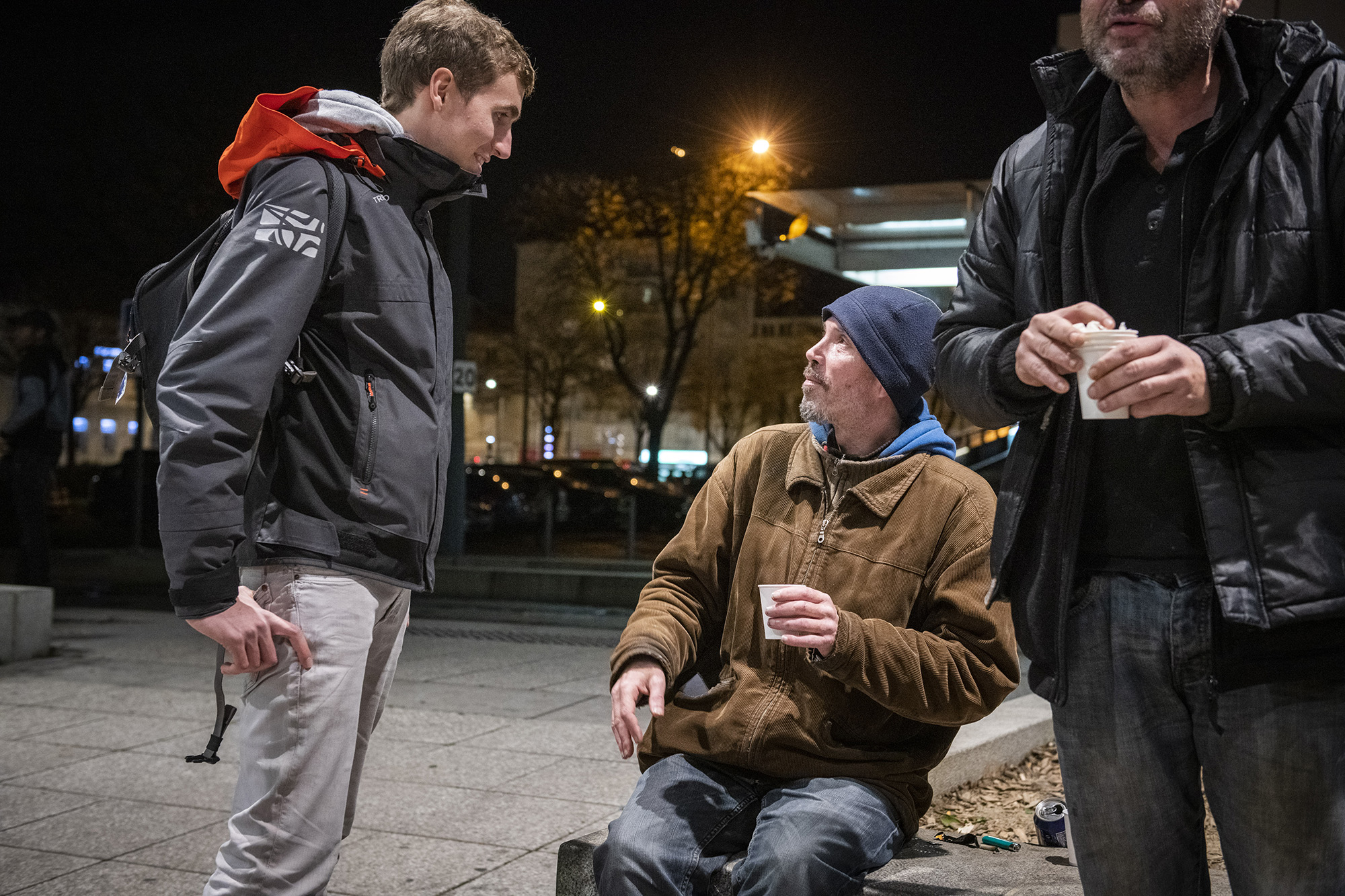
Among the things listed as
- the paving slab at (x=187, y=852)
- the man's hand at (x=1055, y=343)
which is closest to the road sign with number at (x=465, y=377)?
the paving slab at (x=187, y=852)

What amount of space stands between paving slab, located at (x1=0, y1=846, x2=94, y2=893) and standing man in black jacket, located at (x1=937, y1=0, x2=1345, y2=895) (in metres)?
3.24

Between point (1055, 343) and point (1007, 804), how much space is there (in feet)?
9.87

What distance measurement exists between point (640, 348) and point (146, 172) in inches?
611

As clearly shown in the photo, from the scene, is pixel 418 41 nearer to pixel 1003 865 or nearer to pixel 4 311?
pixel 1003 865

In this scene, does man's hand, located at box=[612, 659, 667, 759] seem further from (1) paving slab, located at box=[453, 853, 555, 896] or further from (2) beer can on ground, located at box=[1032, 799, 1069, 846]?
(2) beer can on ground, located at box=[1032, 799, 1069, 846]

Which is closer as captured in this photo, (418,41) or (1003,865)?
(418,41)

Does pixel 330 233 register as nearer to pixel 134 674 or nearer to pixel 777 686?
pixel 777 686

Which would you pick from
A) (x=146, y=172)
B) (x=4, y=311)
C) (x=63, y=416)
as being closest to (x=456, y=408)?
(x=63, y=416)

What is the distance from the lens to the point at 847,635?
105 inches

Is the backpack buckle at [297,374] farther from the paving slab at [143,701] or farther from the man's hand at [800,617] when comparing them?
the paving slab at [143,701]

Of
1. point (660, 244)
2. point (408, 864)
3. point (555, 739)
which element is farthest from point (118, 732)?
point (660, 244)

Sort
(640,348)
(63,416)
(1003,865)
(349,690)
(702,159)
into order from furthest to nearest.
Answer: (640,348), (702,159), (63,416), (1003,865), (349,690)

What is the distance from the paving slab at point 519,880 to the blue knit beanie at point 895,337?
1.87 metres

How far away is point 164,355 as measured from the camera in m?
2.60
